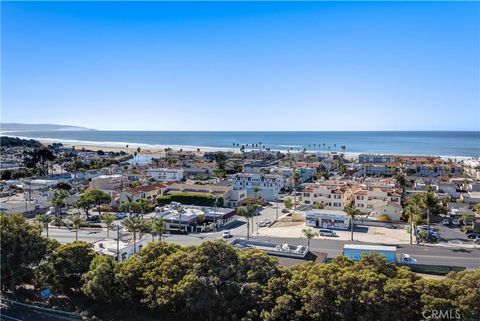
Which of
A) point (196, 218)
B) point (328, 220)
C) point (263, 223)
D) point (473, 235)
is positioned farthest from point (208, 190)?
point (473, 235)

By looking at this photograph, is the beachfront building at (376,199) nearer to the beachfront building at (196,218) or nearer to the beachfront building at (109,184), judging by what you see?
the beachfront building at (196,218)

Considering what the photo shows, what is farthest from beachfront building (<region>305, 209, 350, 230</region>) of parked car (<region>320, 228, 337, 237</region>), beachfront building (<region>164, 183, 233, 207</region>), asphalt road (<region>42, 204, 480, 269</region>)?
beachfront building (<region>164, 183, 233, 207</region>)

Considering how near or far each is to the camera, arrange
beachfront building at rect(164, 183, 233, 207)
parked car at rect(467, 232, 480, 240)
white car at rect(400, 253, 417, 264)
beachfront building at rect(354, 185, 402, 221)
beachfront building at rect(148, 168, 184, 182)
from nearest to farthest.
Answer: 1. white car at rect(400, 253, 417, 264)
2. parked car at rect(467, 232, 480, 240)
3. beachfront building at rect(354, 185, 402, 221)
4. beachfront building at rect(164, 183, 233, 207)
5. beachfront building at rect(148, 168, 184, 182)

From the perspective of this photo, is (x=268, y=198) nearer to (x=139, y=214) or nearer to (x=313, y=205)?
(x=313, y=205)

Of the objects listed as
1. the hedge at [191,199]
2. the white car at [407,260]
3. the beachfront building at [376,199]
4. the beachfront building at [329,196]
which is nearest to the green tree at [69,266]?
the white car at [407,260]

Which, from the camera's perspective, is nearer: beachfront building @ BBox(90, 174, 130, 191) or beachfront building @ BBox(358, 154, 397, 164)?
beachfront building @ BBox(90, 174, 130, 191)

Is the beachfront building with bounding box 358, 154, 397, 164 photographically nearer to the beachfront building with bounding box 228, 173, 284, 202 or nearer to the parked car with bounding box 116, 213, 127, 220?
the beachfront building with bounding box 228, 173, 284, 202

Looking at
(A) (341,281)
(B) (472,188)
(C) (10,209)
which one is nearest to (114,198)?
(C) (10,209)

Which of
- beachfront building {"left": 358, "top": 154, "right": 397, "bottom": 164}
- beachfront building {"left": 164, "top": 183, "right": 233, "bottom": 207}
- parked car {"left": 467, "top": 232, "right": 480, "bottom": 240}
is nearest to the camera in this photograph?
parked car {"left": 467, "top": 232, "right": 480, "bottom": 240}
